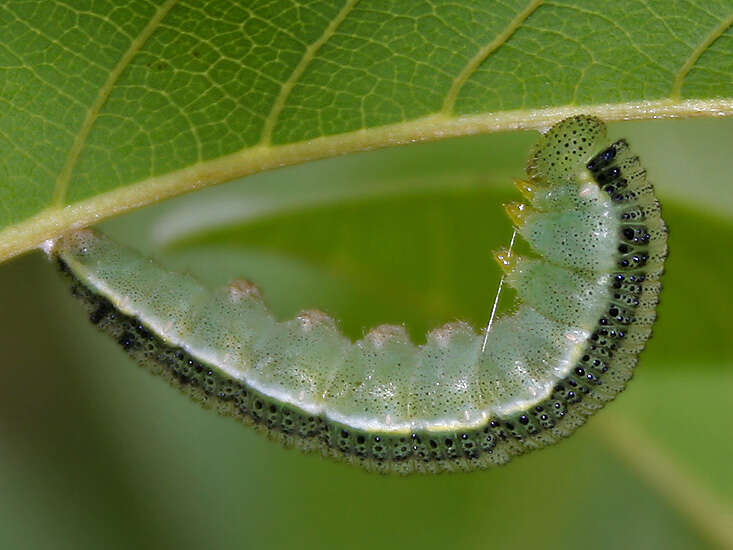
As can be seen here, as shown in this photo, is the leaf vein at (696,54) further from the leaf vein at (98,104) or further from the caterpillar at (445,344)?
the leaf vein at (98,104)

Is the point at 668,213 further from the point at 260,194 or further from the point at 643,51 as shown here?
the point at 260,194

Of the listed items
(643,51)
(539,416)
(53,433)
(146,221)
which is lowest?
(53,433)

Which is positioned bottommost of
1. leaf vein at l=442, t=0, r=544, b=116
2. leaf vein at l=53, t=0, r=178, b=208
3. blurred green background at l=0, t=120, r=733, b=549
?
blurred green background at l=0, t=120, r=733, b=549

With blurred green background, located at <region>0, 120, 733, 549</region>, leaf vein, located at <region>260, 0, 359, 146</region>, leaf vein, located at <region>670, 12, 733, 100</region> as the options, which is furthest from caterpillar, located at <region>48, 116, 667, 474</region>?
leaf vein, located at <region>260, 0, 359, 146</region>

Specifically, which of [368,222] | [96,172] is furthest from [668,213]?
[96,172]

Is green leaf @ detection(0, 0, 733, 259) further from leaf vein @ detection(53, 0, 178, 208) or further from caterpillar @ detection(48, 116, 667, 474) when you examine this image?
caterpillar @ detection(48, 116, 667, 474)

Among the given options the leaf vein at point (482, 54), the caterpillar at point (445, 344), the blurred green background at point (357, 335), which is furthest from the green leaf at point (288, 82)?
the blurred green background at point (357, 335)
